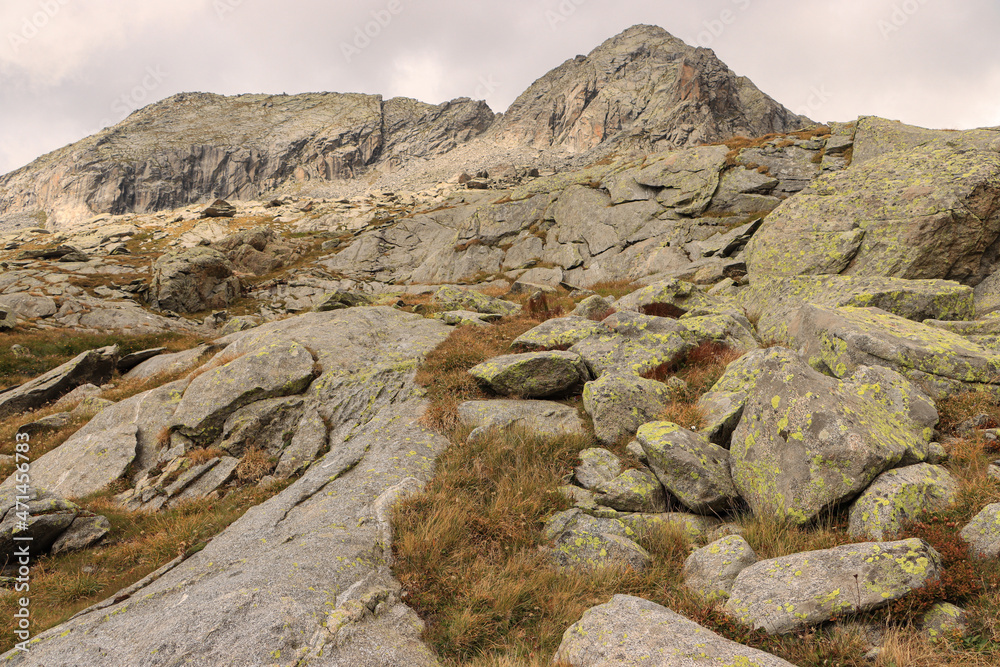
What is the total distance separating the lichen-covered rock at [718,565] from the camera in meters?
5.50

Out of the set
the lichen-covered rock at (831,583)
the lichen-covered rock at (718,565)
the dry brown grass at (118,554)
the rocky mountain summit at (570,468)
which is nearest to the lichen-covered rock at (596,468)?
the rocky mountain summit at (570,468)

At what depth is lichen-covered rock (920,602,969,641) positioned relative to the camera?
13.7 feet

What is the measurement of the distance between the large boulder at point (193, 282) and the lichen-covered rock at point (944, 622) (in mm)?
48337

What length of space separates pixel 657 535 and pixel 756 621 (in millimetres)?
2024

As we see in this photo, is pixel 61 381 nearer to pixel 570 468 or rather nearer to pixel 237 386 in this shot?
pixel 237 386

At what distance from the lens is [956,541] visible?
196 inches

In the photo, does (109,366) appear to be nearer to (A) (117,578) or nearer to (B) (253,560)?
(A) (117,578)

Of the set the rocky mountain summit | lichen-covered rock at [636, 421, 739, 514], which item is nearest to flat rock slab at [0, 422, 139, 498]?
the rocky mountain summit

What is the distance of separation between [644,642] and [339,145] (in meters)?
211

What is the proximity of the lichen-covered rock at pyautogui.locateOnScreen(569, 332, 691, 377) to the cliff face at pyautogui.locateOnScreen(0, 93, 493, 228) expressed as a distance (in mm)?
182481

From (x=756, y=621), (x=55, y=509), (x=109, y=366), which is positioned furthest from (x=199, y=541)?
(x=109, y=366)

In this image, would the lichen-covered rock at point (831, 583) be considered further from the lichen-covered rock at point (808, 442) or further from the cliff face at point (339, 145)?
A: the cliff face at point (339, 145)

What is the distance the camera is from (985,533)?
4.92 meters

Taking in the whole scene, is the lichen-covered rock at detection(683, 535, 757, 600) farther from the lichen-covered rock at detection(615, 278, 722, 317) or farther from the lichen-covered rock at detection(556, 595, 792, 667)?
the lichen-covered rock at detection(615, 278, 722, 317)
